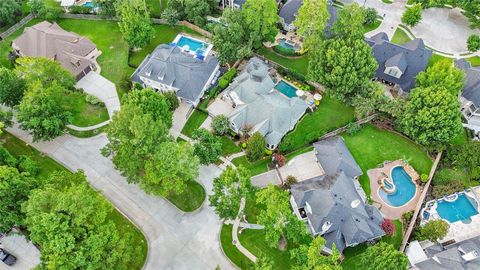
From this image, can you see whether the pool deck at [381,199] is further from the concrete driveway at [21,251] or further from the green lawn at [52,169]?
the concrete driveway at [21,251]

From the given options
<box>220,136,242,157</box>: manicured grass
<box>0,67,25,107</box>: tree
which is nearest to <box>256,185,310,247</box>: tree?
<box>220,136,242,157</box>: manicured grass

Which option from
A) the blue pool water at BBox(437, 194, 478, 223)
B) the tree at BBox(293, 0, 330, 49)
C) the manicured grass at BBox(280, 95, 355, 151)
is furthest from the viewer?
the tree at BBox(293, 0, 330, 49)

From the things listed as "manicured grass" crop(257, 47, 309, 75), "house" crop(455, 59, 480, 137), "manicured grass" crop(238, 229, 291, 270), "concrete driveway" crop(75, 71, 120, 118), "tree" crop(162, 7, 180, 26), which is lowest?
"manicured grass" crop(238, 229, 291, 270)

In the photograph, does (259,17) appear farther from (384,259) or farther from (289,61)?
(384,259)

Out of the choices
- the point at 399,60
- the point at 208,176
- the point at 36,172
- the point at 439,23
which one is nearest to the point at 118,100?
the point at 36,172

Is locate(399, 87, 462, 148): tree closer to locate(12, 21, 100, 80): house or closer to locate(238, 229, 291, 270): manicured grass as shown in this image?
locate(238, 229, 291, 270): manicured grass

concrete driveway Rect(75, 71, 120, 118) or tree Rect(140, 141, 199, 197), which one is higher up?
tree Rect(140, 141, 199, 197)

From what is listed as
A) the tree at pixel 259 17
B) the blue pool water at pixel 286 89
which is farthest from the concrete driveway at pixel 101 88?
the blue pool water at pixel 286 89
